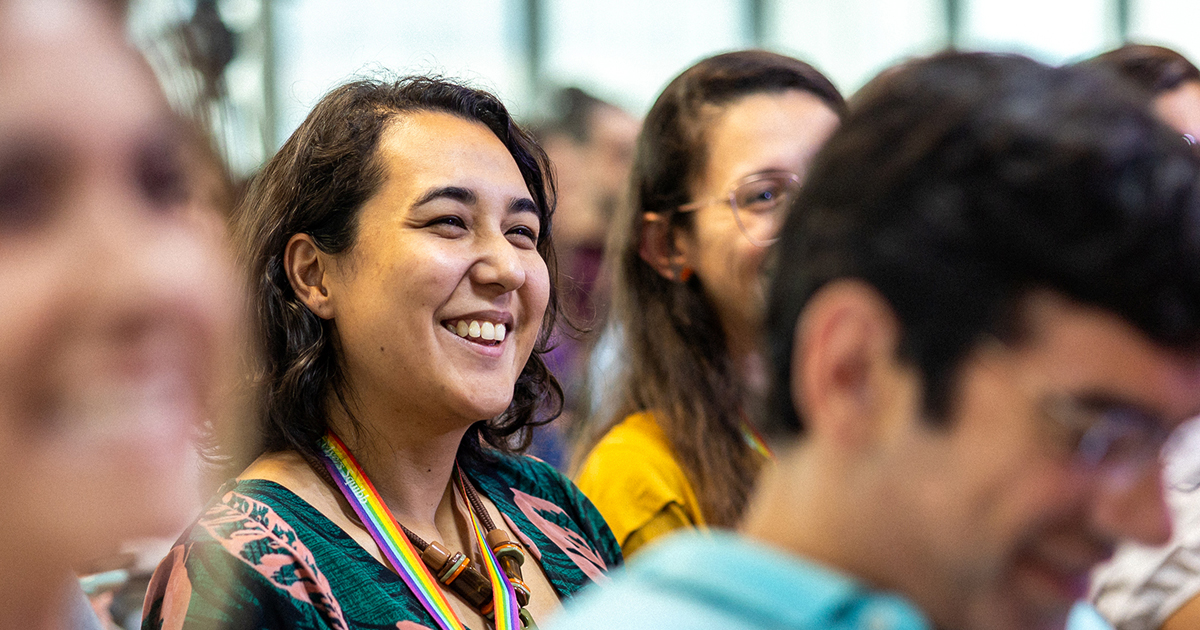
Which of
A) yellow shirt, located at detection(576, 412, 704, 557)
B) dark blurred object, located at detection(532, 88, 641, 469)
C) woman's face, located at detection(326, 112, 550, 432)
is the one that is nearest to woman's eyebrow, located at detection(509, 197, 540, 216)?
woman's face, located at detection(326, 112, 550, 432)

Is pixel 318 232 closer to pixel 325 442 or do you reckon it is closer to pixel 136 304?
pixel 325 442

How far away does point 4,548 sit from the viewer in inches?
14.4

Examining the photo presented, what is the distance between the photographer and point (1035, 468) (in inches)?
27.0

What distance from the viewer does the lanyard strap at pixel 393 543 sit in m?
1.46

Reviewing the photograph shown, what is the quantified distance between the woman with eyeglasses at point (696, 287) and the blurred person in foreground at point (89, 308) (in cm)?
164

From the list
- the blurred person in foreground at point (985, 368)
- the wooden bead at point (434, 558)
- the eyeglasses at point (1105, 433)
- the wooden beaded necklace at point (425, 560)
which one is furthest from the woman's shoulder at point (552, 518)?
the eyeglasses at point (1105, 433)

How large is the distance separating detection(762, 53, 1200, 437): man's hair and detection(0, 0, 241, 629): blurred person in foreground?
48cm

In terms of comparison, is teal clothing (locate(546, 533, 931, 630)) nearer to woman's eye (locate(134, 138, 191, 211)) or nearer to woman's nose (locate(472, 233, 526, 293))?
woman's eye (locate(134, 138, 191, 211))

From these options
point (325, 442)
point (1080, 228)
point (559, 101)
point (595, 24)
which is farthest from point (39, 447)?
point (595, 24)

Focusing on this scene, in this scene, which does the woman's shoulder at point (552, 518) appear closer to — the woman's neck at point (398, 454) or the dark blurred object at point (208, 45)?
the woman's neck at point (398, 454)

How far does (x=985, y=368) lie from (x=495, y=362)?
1.02 meters

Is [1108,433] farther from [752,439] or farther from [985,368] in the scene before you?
[752,439]

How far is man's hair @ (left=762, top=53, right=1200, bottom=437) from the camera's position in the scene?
69cm

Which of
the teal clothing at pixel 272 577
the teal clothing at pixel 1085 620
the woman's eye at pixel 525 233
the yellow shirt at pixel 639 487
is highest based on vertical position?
the woman's eye at pixel 525 233
